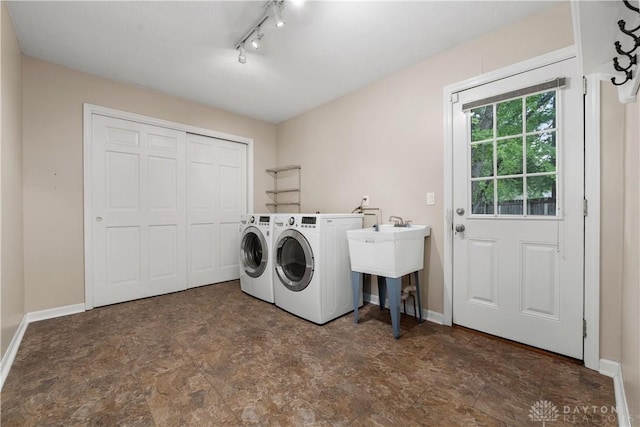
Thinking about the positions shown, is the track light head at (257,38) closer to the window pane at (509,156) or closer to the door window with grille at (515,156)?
the door window with grille at (515,156)

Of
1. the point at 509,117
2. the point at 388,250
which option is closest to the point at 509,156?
the point at 509,117

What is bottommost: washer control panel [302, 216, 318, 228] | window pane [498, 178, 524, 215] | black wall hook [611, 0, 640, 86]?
washer control panel [302, 216, 318, 228]

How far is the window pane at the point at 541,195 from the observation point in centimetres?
180

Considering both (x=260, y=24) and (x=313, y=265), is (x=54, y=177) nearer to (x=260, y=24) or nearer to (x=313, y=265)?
(x=260, y=24)

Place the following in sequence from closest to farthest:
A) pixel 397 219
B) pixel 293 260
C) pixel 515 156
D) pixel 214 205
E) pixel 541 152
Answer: pixel 541 152 → pixel 515 156 → pixel 397 219 → pixel 293 260 → pixel 214 205

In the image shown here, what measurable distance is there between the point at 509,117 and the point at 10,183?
358 cm

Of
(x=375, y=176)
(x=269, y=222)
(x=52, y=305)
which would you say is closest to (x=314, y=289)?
(x=269, y=222)

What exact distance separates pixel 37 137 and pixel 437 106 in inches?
140

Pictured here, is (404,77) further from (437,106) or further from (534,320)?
(534,320)

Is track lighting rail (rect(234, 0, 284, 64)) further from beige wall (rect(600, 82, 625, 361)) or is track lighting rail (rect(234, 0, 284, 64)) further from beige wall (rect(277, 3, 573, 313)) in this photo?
beige wall (rect(600, 82, 625, 361))

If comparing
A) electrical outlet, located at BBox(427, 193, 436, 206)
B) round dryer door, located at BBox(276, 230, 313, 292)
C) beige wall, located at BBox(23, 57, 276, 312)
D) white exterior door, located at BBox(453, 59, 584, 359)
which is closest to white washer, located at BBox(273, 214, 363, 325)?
round dryer door, located at BBox(276, 230, 313, 292)

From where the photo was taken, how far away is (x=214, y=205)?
3.59 m

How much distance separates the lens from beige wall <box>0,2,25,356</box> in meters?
1.65

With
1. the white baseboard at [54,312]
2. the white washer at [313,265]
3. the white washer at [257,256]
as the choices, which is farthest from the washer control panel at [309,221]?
the white baseboard at [54,312]
